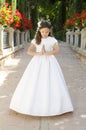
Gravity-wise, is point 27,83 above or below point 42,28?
below

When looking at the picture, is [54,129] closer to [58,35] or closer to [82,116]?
[82,116]

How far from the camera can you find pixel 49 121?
20.1 feet

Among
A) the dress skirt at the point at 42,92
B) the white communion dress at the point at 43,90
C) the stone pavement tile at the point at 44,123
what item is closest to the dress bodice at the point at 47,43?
the white communion dress at the point at 43,90

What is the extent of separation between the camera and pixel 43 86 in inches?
252

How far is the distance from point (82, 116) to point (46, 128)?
1.04m

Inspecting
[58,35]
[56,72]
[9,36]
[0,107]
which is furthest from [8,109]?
[58,35]

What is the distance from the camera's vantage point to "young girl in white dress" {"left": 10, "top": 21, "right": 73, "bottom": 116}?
20.6 feet

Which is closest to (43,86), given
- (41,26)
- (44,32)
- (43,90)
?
(43,90)

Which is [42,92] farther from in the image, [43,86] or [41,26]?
[41,26]

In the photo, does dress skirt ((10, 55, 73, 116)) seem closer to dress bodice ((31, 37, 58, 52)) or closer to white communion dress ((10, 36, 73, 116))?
white communion dress ((10, 36, 73, 116))

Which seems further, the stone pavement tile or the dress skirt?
the dress skirt

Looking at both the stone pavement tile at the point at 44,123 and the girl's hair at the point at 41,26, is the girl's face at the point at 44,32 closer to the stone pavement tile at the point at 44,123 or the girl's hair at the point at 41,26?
the girl's hair at the point at 41,26

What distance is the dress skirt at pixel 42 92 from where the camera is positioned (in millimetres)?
6281

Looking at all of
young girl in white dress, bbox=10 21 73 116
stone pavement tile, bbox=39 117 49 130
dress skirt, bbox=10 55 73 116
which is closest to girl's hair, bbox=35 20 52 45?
young girl in white dress, bbox=10 21 73 116
